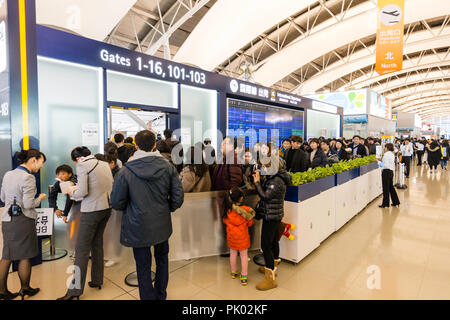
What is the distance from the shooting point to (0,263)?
249 centimetres

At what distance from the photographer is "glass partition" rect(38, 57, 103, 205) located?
3699mm

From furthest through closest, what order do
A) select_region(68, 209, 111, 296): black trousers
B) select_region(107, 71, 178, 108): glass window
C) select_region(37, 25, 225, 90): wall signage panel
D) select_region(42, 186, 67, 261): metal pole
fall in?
1. select_region(107, 71, 178, 108): glass window
2. select_region(37, 25, 225, 90): wall signage panel
3. select_region(42, 186, 67, 261): metal pole
4. select_region(68, 209, 111, 296): black trousers

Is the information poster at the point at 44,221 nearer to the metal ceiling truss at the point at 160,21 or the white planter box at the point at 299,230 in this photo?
the white planter box at the point at 299,230

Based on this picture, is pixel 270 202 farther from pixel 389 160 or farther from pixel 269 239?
pixel 389 160

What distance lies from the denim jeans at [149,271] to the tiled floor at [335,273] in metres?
0.28

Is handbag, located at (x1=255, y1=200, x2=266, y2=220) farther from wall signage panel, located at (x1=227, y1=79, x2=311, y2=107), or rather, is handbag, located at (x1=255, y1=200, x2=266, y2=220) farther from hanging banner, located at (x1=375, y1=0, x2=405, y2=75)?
hanging banner, located at (x1=375, y1=0, x2=405, y2=75)

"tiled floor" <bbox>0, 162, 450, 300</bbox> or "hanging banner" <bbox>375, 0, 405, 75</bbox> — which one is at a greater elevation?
"hanging banner" <bbox>375, 0, 405, 75</bbox>

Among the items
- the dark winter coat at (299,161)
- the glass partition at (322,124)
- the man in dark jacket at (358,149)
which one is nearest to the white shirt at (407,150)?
the glass partition at (322,124)

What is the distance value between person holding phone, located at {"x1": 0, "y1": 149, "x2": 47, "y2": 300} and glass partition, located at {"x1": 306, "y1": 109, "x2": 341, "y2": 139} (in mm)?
9107

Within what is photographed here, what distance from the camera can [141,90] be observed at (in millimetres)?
4965

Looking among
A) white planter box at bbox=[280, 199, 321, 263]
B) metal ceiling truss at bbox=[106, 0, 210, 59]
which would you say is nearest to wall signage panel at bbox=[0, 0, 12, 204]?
white planter box at bbox=[280, 199, 321, 263]

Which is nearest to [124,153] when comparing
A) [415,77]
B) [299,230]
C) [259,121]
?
[299,230]

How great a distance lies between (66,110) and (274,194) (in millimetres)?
3195
